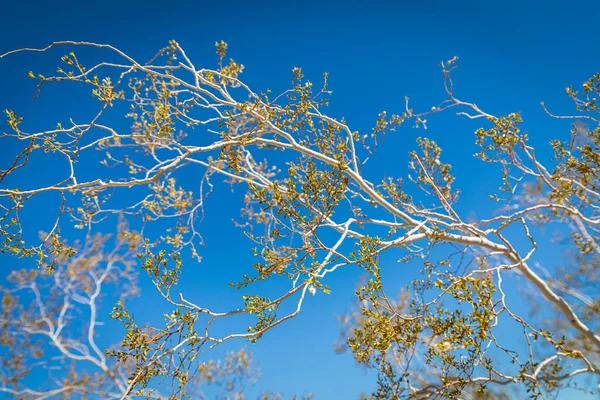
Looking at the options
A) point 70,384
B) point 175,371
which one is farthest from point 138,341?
point 70,384

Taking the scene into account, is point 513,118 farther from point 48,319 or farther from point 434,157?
point 48,319

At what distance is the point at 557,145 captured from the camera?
5.11m

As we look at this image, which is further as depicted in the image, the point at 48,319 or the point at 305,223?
the point at 48,319

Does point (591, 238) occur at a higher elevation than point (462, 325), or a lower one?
higher

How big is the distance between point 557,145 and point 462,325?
129 inches

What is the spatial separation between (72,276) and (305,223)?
41.5 feet

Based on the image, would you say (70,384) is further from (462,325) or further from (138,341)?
(462,325)

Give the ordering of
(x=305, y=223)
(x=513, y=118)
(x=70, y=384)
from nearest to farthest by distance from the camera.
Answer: (x=305, y=223), (x=513, y=118), (x=70, y=384)

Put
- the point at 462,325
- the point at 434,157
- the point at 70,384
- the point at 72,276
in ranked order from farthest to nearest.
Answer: the point at 72,276
the point at 70,384
the point at 434,157
the point at 462,325

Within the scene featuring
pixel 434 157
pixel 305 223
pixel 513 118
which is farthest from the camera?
pixel 434 157

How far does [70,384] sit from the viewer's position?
40.1 ft

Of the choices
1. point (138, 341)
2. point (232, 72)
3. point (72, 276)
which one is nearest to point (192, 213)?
point (232, 72)

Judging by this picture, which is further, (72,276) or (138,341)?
(72,276)

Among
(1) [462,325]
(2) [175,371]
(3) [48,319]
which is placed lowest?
(1) [462,325]
